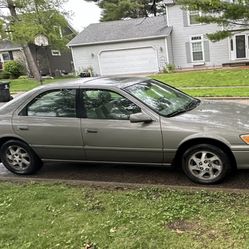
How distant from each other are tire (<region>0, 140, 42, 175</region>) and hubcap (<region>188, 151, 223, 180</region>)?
98.1 inches

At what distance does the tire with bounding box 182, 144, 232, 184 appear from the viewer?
4.85 metres

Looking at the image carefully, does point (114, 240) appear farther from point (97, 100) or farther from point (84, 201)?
point (97, 100)

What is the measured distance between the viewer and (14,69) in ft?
120

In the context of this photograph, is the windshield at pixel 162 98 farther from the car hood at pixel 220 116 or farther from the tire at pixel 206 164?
the tire at pixel 206 164

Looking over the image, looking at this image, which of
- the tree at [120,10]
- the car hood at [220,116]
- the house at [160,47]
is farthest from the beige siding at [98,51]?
the car hood at [220,116]

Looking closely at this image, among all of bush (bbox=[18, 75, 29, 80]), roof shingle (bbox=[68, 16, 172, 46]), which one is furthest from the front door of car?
bush (bbox=[18, 75, 29, 80])

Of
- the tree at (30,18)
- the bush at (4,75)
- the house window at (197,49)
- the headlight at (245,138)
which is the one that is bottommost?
the bush at (4,75)

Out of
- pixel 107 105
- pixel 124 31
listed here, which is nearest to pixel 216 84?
pixel 107 105

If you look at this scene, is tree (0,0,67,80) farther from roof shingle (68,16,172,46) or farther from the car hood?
the car hood

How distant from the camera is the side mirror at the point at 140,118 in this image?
5047mm

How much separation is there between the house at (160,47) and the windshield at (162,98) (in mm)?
23347

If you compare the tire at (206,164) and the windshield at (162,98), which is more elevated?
the windshield at (162,98)

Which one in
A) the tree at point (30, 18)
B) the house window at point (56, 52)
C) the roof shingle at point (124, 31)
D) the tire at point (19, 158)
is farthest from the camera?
the house window at point (56, 52)

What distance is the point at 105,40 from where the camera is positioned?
101 feet
